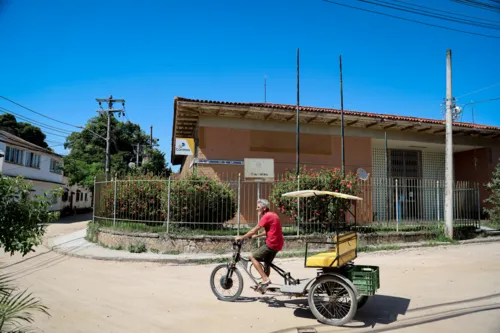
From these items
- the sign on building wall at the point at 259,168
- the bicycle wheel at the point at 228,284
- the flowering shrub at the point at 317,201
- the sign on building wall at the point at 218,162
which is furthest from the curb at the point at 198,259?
the sign on building wall at the point at 218,162

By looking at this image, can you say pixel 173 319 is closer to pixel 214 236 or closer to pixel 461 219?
pixel 214 236

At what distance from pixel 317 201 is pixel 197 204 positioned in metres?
3.80

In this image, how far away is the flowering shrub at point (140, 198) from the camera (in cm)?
1194

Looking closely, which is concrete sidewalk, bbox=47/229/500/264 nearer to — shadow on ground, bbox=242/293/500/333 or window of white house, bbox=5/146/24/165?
shadow on ground, bbox=242/293/500/333

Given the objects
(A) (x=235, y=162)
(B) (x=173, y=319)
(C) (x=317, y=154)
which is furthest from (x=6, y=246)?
(C) (x=317, y=154)

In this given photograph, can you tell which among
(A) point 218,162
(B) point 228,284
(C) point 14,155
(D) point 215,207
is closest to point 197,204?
(D) point 215,207

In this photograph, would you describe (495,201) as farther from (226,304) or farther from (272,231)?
(226,304)

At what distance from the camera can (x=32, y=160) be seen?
A: 32.9m

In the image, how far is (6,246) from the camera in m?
3.22

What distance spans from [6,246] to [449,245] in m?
12.7

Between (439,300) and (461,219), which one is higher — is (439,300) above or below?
below

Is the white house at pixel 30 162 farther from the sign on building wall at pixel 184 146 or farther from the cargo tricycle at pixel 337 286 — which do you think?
the cargo tricycle at pixel 337 286

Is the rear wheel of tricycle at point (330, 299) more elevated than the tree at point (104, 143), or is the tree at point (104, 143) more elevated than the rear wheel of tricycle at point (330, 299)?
the tree at point (104, 143)

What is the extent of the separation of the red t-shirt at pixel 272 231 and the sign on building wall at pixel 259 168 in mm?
6554
